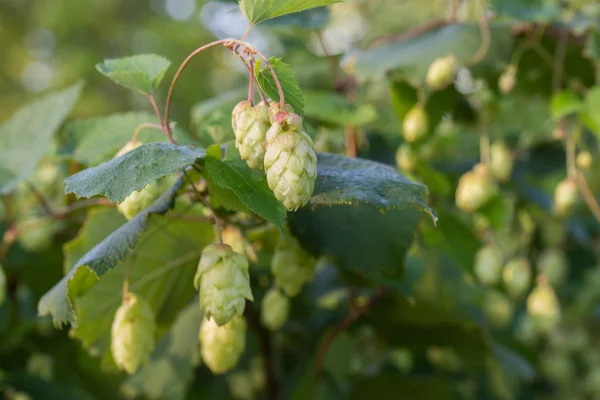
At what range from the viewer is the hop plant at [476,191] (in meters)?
1.49

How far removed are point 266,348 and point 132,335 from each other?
2.33 feet

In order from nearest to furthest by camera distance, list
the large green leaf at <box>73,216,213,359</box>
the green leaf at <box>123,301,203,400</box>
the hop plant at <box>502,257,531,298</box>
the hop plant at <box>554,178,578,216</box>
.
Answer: the large green leaf at <box>73,216,213,359</box> < the green leaf at <box>123,301,203,400</box> < the hop plant at <box>554,178,578,216</box> < the hop plant at <box>502,257,531,298</box>

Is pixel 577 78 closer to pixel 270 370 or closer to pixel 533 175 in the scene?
pixel 533 175

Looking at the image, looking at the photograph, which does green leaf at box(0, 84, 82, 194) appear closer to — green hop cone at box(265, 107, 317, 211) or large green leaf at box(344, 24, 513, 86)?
large green leaf at box(344, 24, 513, 86)

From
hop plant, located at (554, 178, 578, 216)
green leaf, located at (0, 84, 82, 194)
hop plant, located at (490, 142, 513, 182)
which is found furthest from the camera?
hop plant, located at (490, 142, 513, 182)

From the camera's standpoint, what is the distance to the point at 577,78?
156cm

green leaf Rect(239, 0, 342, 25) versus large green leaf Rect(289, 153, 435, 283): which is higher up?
green leaf Rect(239, 0, 342, 25)

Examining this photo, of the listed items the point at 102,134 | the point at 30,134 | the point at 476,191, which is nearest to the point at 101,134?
the point at 102,134

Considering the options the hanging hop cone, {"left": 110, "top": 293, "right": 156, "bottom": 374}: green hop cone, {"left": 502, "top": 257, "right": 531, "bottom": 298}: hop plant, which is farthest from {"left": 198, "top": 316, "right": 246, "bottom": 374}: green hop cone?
{"left": 502, "top": 257, "right": 531, "bottom": 298}: hop plant

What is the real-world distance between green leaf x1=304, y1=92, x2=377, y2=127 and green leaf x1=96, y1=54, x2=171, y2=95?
529mm

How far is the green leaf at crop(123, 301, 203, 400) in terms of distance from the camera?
1443 millimetres

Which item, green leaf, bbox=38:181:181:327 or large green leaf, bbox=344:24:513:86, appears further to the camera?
large green leaf, bbox=344:24:513:86

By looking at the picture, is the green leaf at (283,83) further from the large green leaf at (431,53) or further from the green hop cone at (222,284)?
the large green leaf at (431,53)

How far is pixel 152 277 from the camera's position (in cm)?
110
